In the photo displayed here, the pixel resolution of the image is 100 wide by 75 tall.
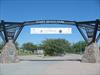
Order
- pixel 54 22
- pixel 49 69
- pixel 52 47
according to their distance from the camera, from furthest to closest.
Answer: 1. pixel 52 47
2. pixel 54 22
3. pixel 49 69

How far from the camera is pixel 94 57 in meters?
31.0

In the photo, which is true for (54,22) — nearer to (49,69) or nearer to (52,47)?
(49,69)

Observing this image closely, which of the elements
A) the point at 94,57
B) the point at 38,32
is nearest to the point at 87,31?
the point at 94,57

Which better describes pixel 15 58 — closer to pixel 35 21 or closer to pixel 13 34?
pixel 13 34

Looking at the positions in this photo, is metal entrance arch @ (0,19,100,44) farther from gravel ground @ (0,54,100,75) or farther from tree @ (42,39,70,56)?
tree @ (42,39,70,56)

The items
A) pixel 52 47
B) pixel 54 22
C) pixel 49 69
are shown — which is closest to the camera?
pixel 49 69

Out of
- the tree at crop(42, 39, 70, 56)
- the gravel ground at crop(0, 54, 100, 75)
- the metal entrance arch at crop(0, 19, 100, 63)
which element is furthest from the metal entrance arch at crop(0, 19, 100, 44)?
the tree at crop(42, 39, 70, 56)

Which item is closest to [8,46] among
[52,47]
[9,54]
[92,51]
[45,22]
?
[9,54]

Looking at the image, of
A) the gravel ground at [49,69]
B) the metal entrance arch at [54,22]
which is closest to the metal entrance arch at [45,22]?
the metal entrance arch at [54,22]

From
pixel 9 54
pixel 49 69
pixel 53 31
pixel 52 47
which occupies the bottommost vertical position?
pixel 49 69

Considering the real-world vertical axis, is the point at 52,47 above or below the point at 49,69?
above

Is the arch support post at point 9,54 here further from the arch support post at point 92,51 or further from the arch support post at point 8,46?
the arch support post at point 92,51

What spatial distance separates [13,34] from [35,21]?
3.33 metres

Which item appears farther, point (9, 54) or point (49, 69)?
point (9, 54)
